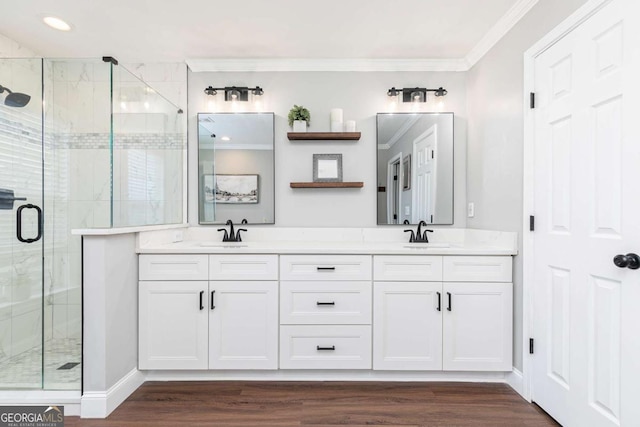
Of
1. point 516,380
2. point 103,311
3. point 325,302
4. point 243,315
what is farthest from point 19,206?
point 516,380

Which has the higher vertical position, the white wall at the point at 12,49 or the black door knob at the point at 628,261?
the white wall at the point at 12,49

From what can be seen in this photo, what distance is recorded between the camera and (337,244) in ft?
8.28

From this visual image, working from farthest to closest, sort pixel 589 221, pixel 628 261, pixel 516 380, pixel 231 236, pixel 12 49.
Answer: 1. pixel 231 236
2. pixel 12 49
3. pixel 516 380
4. pixel 589 221
5. pixel 628 261

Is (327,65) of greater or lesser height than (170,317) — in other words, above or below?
above

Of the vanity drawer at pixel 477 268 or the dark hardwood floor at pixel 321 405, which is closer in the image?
the dark hardwood floor at pixel 321 405

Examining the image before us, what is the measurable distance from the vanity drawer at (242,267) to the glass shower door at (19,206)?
1178mm

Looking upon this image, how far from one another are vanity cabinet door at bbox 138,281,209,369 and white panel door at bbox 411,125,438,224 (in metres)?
1.80

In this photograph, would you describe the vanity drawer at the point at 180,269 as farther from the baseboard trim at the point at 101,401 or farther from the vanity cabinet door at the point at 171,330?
the baseboard trim at the point at 101,401

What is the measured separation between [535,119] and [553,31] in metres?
0.45

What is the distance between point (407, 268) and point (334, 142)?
1237mm

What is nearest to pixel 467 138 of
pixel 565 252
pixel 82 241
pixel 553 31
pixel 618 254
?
pixel 553 31

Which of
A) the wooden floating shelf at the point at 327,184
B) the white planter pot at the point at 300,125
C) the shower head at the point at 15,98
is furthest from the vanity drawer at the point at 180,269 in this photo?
the shower head at the point at 15,98

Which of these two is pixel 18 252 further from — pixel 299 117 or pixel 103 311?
pixel 299 117

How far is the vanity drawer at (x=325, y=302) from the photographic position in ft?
Result: 7.02
